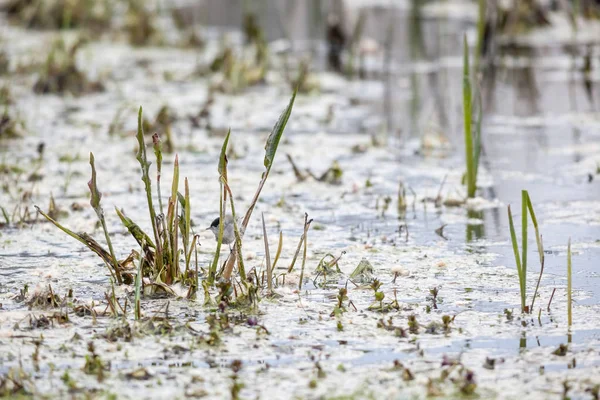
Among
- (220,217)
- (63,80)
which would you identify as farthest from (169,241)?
(63,80)

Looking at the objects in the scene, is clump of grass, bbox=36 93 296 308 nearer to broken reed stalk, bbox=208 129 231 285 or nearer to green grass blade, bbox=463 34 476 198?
broken reed stalk, bbox=208 129 231 285

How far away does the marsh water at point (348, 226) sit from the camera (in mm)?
2820

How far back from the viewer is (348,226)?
14.7ft

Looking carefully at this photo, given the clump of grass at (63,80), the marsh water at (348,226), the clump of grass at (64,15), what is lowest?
the marsh water at (348,226)

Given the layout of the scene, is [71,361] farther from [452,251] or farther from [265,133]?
[265,133]

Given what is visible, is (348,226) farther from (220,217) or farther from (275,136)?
(275,136)

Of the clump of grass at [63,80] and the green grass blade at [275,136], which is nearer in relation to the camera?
→ the green grass blade at [275,136]

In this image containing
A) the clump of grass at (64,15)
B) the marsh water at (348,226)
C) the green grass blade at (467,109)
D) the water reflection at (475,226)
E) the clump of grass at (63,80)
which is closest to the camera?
the marsh water at (348,226)

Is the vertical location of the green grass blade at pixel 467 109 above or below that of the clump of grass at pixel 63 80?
below

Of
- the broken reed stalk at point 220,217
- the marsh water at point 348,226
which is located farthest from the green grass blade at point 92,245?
the broken reed stalk at point 220,217

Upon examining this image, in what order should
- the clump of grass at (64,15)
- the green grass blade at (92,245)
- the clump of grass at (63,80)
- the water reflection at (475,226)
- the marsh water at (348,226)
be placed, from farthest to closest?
the clump of grass at (64,15), the clump of grass at (63,80), the water reflection at (475,226), the green grass blade at (92,245), the marsh water at (348,226)

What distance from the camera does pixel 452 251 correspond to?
4.04 m

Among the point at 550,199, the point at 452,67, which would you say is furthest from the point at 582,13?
the point at 550,199

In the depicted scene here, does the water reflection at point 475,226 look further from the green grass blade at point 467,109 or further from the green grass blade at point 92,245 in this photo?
the green grass blade at point 92,245
